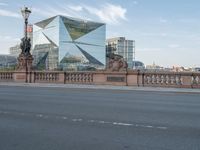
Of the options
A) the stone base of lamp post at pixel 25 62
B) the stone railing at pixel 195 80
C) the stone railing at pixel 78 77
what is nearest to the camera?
the stone railing at pixel 195 80

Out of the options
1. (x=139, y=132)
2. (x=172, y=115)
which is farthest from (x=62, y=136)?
(x=172, y=115)

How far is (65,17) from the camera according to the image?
158m

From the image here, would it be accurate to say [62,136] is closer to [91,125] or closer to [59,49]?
[91,125]

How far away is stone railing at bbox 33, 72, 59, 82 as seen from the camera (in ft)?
114

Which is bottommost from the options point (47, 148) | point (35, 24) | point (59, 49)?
point (47, 148)

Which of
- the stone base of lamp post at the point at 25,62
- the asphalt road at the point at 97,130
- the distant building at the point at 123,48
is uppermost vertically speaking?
the distant building at the point at 123,48

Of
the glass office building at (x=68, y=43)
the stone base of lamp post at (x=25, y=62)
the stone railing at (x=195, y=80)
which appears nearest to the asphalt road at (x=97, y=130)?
the stone railing at (x=195, y=80)

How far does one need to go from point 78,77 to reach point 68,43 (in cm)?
12609

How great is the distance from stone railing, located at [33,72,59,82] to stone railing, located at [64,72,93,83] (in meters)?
1.18

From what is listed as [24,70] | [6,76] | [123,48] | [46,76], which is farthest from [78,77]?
[123,48]

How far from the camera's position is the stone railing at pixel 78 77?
108 ft

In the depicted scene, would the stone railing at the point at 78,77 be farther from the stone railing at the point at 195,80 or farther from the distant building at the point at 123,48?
the distant building at the point at 123,48

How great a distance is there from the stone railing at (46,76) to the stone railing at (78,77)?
118 cm

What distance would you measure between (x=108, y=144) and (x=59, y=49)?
5806 inches
